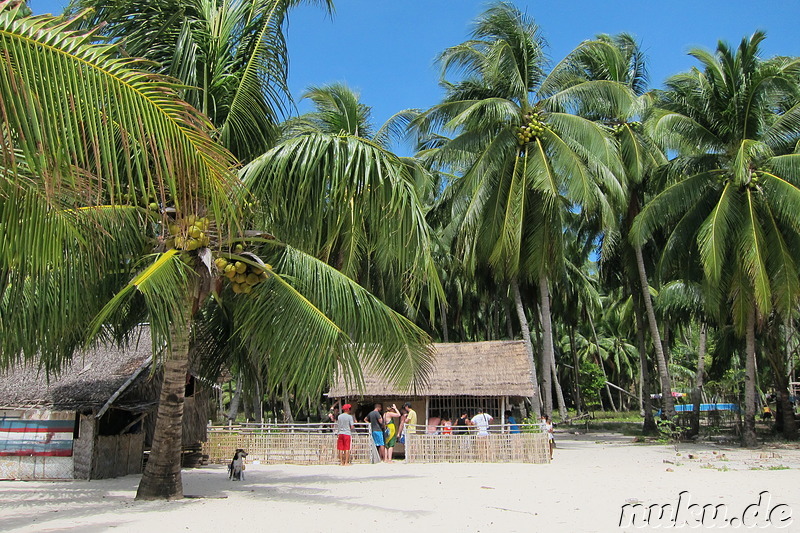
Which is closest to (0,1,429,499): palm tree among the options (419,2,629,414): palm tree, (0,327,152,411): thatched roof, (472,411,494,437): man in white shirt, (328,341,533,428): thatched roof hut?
(0,327,152,411): thatched roof

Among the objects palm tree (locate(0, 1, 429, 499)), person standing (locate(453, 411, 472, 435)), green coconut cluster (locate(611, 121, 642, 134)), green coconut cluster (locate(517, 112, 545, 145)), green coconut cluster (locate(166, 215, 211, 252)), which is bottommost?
person standing (locate(453, 411, 472, 435))

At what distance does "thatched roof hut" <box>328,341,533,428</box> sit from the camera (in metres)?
19.2

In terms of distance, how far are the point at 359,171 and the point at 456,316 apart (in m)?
30.3

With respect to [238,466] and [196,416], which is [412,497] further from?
[196,416]

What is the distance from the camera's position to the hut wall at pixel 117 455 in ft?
42.8

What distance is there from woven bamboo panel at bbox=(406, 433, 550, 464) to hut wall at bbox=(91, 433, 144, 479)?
5963mm

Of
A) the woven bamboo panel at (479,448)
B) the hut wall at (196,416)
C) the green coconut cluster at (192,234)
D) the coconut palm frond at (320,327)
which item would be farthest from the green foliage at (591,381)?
the green coconut cluster at (192,234)

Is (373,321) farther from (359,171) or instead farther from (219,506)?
(219,506)

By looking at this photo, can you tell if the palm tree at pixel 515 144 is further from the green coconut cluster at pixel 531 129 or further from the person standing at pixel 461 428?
the person standing at pixel 461 428

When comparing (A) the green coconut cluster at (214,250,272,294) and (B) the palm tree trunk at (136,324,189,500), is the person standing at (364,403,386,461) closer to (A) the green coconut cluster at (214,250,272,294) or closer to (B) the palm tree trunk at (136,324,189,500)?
(B) the palm tree trunk at (136,324,189,500)

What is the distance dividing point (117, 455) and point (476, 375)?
10017mm

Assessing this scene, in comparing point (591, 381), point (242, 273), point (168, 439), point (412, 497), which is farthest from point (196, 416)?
point (591, 381)

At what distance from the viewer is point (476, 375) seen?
19.7 meters

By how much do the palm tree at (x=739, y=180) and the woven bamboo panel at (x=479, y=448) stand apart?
7.07 metres
